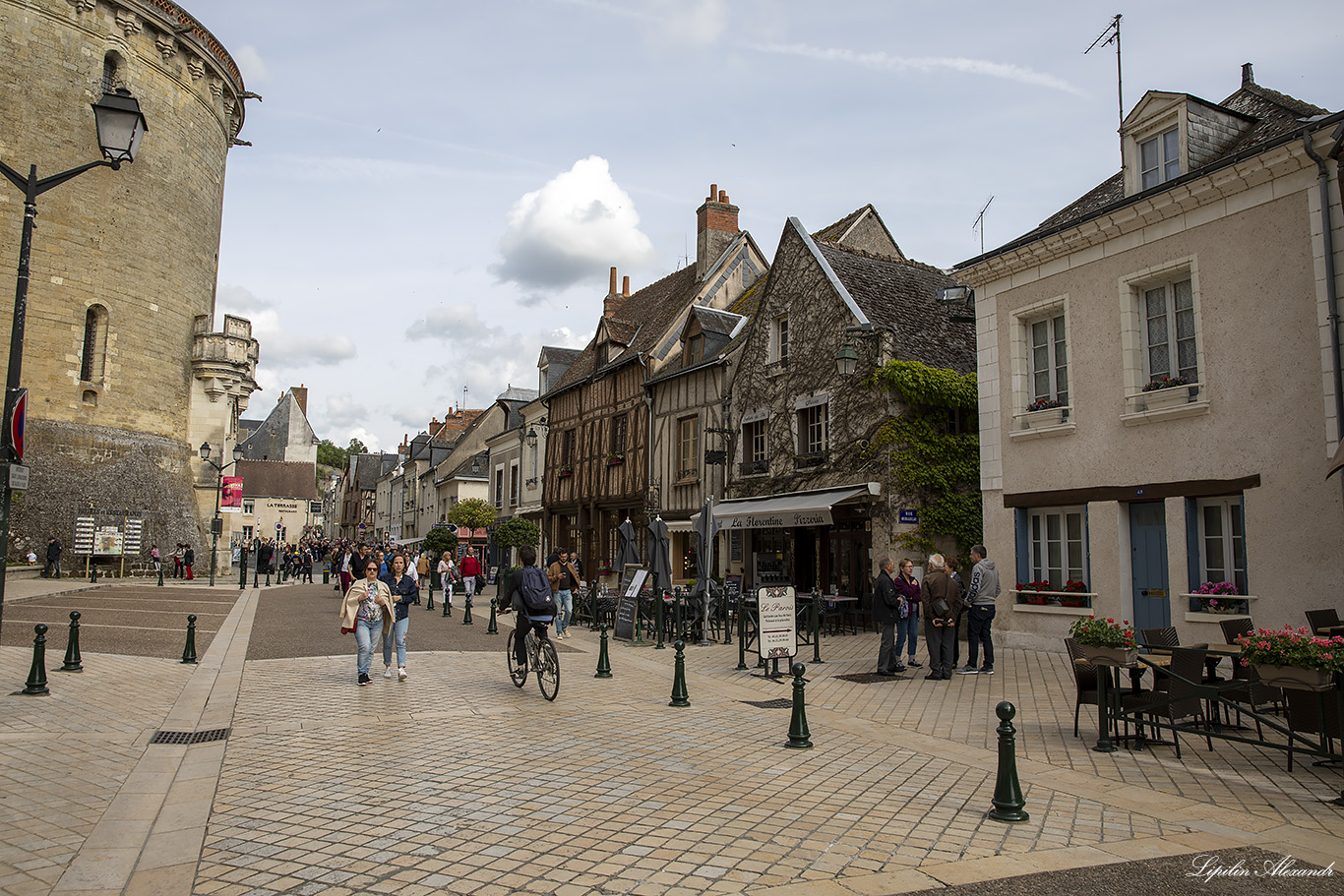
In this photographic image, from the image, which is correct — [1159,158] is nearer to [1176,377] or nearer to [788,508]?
[1176,377]

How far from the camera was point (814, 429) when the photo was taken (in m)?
18.5

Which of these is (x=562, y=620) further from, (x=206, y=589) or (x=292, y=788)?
(x=206, y=589)

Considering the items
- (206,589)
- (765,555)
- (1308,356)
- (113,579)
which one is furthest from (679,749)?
Answer: (113,579)

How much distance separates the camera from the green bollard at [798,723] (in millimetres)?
6770

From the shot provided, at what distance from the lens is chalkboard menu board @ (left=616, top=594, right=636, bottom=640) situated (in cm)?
1439

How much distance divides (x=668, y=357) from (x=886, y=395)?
9.62 metres

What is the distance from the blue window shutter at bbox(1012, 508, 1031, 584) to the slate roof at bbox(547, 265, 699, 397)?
43.9ft

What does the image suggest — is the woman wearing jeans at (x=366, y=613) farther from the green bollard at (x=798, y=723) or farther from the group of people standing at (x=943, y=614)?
the group of people standing at (x=943, y=614)

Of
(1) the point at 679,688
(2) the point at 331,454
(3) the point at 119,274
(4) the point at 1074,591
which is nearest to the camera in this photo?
(1) the point at 679,688

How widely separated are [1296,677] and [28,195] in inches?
391

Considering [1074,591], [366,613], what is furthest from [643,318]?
[366,613]

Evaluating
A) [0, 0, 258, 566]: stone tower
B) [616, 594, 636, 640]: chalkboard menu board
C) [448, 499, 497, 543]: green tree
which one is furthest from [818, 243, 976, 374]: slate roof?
[0, 0, 258, 566]: stone tower

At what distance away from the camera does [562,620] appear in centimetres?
1559

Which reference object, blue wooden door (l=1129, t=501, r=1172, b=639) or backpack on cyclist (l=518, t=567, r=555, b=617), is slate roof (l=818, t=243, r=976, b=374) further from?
backpack on cyclist (l=518, t=567, r=555, b=617)
